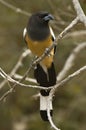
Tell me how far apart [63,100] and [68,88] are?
16.0 inches

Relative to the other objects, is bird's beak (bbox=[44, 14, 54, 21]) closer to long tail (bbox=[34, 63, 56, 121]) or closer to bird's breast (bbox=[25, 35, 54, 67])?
bird's breast (bbox=[25, 35, 54, 67])

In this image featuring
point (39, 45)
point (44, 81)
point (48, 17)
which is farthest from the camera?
point (44, 81)

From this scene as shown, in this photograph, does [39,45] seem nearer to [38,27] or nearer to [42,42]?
[42,42]

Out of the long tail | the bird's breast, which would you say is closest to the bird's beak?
the bird's breast

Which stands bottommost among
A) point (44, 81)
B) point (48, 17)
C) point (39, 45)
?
point (44, 81)

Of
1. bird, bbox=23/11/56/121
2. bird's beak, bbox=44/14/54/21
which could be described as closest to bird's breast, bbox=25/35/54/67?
bird, bbox=23/11/56/121

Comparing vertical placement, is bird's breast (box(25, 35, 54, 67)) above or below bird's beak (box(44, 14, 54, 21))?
below

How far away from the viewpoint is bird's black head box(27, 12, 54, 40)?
5688mm

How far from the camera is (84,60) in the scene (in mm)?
8711

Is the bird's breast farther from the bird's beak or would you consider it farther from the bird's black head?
the bird's beak

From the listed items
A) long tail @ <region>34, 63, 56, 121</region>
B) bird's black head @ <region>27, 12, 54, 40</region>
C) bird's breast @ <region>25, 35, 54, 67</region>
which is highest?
bird's black head @ <region>27, 12, 54, 40</region>

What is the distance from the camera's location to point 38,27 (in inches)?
228

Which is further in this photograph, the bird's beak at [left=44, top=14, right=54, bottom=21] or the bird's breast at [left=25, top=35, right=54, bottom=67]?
the bird's breast at [left=25, top=35, right=54, bottom=67]

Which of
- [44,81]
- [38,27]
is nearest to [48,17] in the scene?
[38,27]
